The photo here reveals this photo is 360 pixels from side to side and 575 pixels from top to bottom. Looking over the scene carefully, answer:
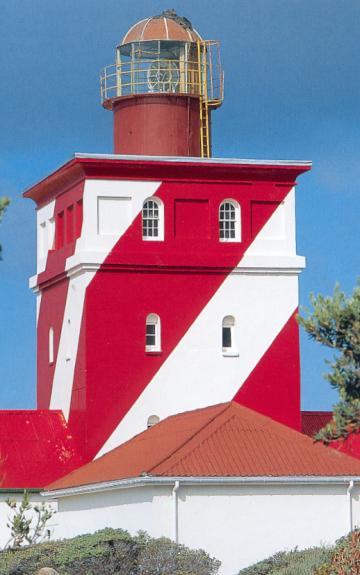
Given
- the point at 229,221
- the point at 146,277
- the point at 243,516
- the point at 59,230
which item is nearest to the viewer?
the point at 243,516

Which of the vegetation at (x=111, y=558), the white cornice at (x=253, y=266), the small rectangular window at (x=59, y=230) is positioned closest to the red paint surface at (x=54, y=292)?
the small rectangular window at (x=59, y=230)

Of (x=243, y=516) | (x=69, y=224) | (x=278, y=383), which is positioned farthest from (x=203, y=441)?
(x=69, y=224)

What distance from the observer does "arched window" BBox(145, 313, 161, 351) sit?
144 ft

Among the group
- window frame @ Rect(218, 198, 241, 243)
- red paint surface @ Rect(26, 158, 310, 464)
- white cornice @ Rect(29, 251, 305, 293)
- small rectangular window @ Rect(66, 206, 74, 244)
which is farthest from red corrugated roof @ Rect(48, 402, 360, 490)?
small rectangular window @ Rect(66, 206, 74, 244)

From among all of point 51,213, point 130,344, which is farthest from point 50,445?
point 51,213

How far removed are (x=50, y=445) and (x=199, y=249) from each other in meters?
5.78

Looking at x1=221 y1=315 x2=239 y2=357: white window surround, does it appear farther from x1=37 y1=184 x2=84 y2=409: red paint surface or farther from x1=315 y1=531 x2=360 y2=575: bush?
x1=315 y1=531 x2=360 y2=575: bush

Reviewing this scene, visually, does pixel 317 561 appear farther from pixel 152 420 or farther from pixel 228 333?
pixel 228 333

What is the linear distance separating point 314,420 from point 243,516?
10383mm

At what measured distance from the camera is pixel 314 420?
47562 millimetres

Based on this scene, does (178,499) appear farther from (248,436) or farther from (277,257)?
(277,257)

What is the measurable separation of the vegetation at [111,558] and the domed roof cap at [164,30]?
550 inches

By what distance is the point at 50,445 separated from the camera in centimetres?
4444

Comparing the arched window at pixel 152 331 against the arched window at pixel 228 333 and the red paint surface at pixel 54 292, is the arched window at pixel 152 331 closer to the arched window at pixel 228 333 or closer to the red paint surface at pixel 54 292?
the arched window at pixel 228 333
